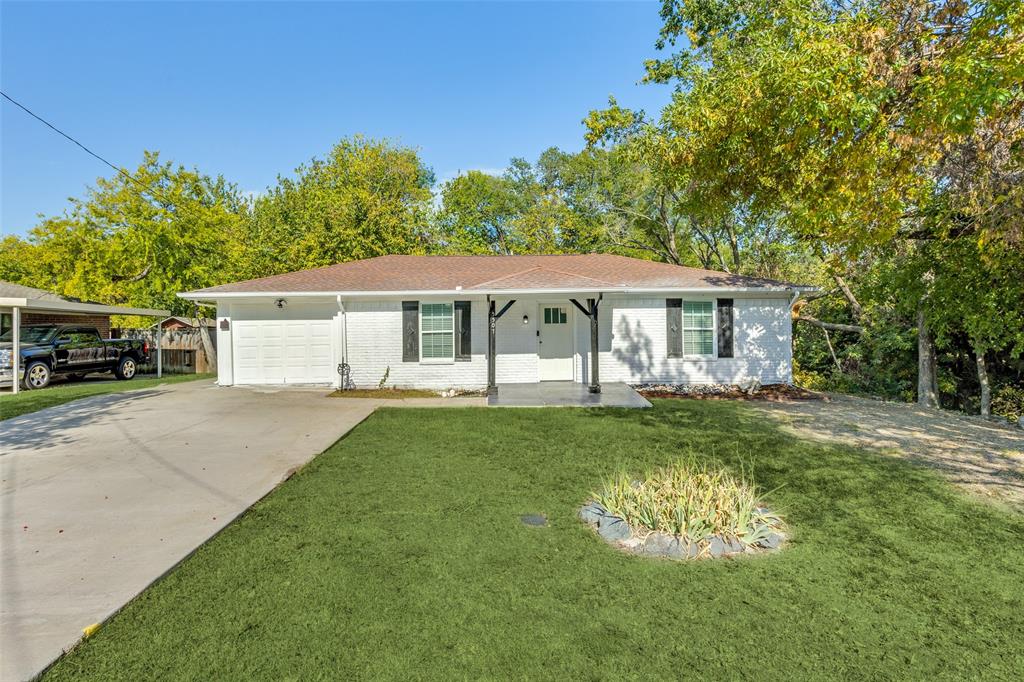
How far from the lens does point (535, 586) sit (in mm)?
3365

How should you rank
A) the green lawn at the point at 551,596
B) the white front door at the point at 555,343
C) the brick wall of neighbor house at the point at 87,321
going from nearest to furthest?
the green lawn at the point at 551,596 → the white front door at the point at 555,343 → the brick wall of neighbor house at the point at 87,321

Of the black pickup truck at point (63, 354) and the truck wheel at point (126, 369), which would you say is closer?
the black pickup truck at point (63, 354)

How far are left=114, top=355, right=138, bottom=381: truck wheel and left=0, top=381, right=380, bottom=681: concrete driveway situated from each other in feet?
21.3

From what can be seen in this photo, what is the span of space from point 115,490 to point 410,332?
7738mm

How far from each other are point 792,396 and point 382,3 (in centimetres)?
1323

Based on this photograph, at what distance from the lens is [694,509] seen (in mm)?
4125

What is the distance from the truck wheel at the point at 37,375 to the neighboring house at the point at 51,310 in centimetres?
149

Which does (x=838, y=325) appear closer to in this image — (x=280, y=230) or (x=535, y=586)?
(x=535, y=586)

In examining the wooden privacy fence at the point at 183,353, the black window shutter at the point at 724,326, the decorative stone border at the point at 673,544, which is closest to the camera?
the decorative stone border at the point at 673,544

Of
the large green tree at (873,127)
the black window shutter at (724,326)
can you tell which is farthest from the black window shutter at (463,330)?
the black window shutter at (724,326)

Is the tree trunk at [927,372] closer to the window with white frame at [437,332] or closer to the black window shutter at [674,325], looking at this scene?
the black window shutter at [674,325]

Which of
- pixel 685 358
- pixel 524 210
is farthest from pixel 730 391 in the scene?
pixel 524 210

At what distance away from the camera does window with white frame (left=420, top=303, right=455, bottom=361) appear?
12.6 meters

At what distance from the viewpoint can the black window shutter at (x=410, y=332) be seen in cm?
1264
